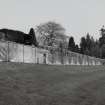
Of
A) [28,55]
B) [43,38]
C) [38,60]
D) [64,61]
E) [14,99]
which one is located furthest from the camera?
[43,38]

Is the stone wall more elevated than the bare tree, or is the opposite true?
the bare tree

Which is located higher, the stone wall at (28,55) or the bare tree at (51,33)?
the bare tree at (51,33)

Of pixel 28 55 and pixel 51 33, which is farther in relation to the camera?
pixel 51 33

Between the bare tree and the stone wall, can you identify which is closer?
the stone wall

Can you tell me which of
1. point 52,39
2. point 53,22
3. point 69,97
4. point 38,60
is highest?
point 53,22

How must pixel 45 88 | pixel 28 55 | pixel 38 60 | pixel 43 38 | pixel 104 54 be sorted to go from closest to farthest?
pixel 45 88
pixel 28 55
pixel 38 60
pixel 43 38
pixel 104 54

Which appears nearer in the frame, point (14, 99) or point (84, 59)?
point (14, 99)

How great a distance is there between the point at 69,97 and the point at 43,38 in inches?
3109

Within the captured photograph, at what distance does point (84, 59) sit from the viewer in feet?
229

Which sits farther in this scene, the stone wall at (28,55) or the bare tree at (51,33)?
the bare tree at (51,33)

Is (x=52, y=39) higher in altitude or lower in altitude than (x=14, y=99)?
higher

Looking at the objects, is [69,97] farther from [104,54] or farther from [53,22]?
[104,54]

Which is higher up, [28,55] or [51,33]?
[51,33]

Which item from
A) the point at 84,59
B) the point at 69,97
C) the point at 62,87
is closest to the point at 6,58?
the point at 62,87
